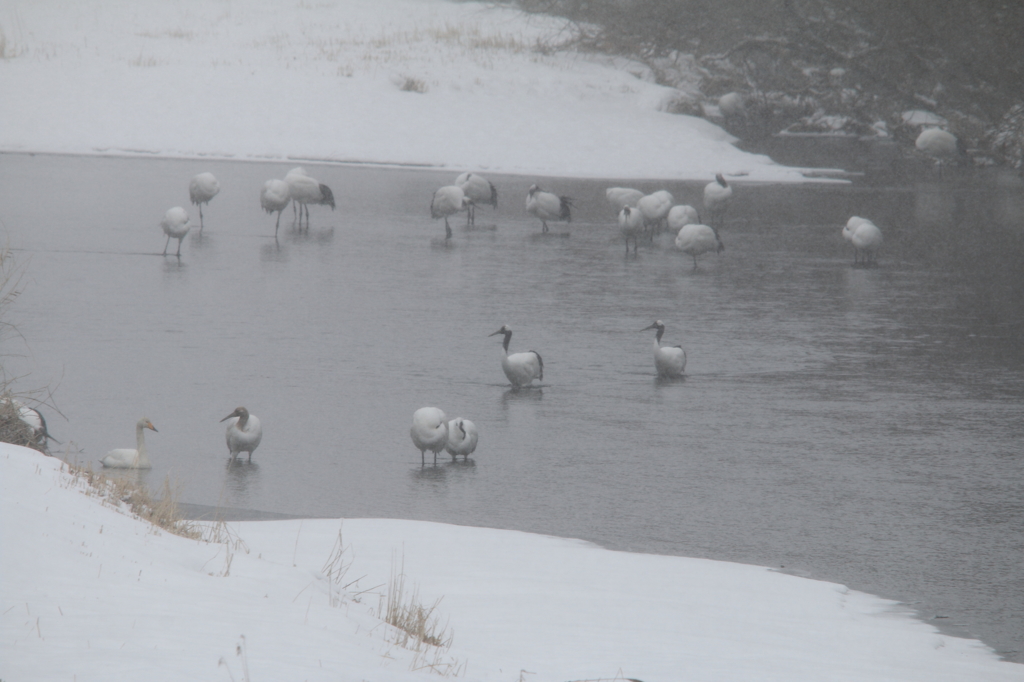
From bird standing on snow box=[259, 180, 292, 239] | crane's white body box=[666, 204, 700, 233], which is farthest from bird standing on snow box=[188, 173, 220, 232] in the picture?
crane's white body box=[666, 204, 700, 233]

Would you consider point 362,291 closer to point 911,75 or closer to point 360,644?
point 360,644

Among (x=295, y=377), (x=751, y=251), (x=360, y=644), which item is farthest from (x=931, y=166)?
(x=360, y=644)

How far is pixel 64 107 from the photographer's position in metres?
35.1

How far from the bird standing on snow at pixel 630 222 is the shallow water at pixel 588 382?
499mm

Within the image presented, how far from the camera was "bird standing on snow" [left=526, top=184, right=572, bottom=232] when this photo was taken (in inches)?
A: 840

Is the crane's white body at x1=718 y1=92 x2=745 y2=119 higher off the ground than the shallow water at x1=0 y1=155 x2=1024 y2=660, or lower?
higher

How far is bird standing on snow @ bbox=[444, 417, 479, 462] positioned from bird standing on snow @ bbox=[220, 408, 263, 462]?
4.55 feet

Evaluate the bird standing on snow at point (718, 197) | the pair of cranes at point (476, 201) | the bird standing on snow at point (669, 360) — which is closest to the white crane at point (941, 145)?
the bird standing on snow at point (718, 197)

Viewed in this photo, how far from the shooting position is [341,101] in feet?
120

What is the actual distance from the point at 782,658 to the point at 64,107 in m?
33.8

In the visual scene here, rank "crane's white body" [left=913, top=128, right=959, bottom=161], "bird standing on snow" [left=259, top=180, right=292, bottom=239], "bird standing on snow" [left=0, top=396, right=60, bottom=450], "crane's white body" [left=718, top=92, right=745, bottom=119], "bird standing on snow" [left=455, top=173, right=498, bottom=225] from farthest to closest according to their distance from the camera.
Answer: "crane's white body" [left=718, top=92, right=745, bottom=119] < "crane's white body" [left=913, top=128, right=959, bottom=161] < "bird standing on snow" [left=455, top=173, right=498, bottom=225] < "bird standing on snow" [left=259, top=180, right=292, bottom=239] < "bird standing on snow" [left=0, top=396, right=60, bottom=450]

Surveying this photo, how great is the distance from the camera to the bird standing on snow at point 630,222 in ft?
63.5

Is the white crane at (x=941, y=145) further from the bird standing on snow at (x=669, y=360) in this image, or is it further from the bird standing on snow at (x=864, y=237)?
the bird standing on snow at (x=669, y=360)

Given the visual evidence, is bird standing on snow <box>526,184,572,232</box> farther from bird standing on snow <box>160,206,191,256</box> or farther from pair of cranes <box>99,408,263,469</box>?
pair of cranes <box>99,408,263,469</box>
